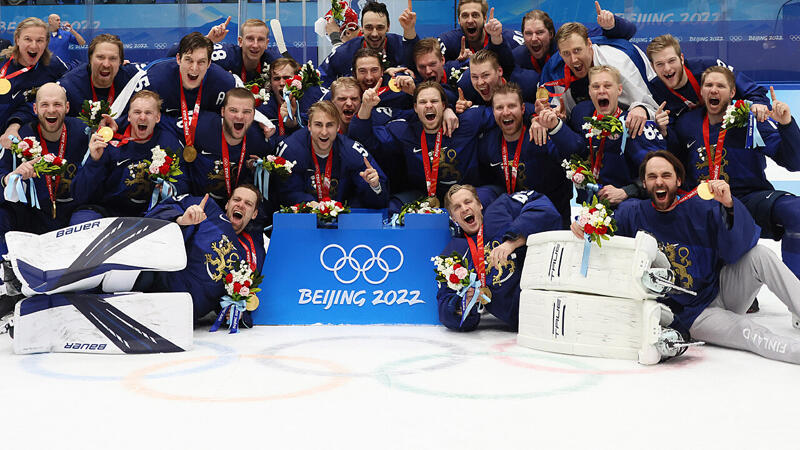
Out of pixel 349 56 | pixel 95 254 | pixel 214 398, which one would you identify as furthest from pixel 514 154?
pixel 214 398

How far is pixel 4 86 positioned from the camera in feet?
17.8

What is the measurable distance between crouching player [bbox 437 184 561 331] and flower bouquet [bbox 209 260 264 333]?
3.90 ft

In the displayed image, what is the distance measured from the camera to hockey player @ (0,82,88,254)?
4.90m

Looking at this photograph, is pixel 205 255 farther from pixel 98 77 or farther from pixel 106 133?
pixel 98 77

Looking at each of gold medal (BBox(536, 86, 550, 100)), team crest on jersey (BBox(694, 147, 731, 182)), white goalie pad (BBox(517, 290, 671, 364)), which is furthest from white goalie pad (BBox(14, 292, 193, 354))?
team crest on jersey (BBox(694, 147, 731, 182))

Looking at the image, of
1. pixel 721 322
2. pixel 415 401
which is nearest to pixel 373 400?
pixel 415 401

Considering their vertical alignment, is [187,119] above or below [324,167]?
above

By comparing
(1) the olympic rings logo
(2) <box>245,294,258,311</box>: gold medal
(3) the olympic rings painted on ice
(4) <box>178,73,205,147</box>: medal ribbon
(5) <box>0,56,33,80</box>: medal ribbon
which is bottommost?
(3) the olympic rings painted on ice

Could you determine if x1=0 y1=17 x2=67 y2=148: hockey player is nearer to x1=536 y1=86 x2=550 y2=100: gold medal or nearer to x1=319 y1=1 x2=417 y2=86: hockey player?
x1=319 y1=1 x2=417 y2=86: hockey player

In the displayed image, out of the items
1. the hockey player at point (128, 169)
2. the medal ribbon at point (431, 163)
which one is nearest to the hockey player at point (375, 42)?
the medal ribbon at point (431, 163)

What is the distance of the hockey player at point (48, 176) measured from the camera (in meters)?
4.90

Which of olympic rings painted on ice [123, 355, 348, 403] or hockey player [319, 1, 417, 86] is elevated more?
hockey player [319, 1, 417, 86]

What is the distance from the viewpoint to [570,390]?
315cm

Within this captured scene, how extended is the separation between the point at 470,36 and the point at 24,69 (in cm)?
362
